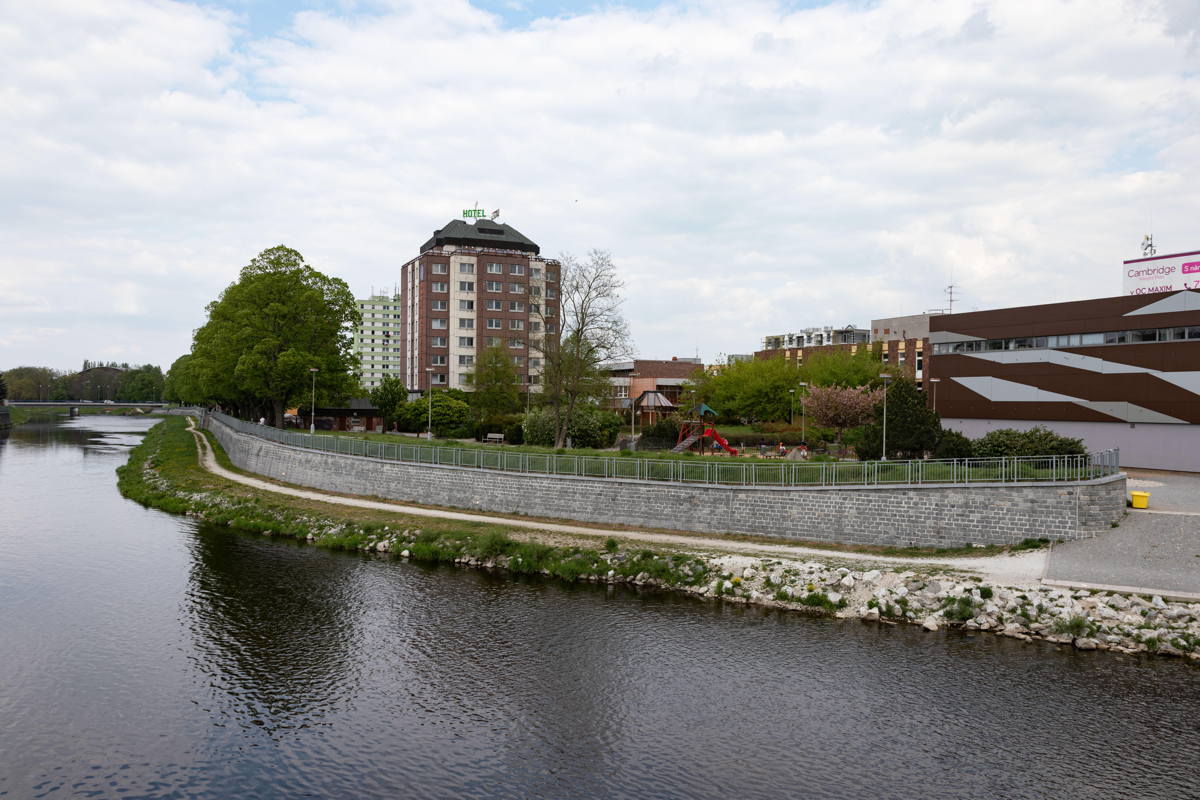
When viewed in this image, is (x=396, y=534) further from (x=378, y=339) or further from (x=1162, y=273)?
(x=378, y=339)

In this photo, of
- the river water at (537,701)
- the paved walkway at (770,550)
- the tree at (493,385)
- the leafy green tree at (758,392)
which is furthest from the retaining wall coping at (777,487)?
the leafy green tree at (758,392)

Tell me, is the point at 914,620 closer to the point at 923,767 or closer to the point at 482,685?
the point at 923,767

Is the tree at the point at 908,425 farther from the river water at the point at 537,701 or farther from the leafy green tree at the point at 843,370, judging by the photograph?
the leafy green tree at the point at 843,370

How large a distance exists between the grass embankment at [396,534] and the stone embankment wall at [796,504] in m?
3.19

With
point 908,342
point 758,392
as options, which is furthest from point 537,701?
point 908,342

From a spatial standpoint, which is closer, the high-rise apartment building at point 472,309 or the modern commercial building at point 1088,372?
the modern commercial building at point 1088,372

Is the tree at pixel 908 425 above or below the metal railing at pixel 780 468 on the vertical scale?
above

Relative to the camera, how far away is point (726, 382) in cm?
8338

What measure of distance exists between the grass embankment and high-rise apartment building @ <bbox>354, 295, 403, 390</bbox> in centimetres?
12406

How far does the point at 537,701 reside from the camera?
1872 centimetres

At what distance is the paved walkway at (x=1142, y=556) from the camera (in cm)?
2408

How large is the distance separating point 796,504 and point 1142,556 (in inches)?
463

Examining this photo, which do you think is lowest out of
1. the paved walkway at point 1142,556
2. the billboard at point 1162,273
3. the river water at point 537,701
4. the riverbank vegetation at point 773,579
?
the river water at point 537,701

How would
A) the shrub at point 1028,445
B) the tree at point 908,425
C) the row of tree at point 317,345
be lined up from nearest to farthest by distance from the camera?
the shrub at point 1028,445 → the tree at point 908,425 → the row of tree at point 317,345
